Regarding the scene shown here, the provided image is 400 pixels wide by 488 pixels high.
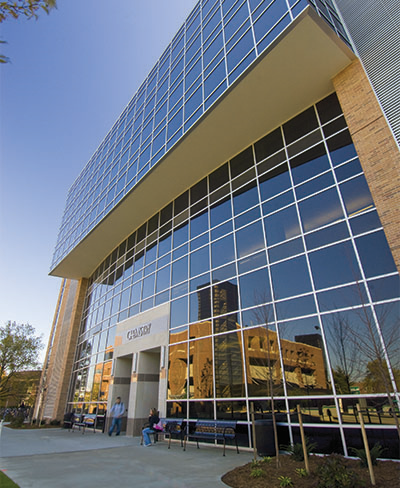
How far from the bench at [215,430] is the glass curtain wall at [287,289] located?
366 millimetres

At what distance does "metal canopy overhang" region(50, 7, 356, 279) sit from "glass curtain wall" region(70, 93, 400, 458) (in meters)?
0.59

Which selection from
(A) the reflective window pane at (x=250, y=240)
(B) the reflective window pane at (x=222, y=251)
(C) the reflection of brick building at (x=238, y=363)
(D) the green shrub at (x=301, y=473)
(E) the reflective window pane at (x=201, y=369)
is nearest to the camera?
(D) the green shrub at (x=301, y=473)

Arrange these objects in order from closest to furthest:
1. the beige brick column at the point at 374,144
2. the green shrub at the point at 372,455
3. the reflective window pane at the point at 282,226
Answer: the green shrub at the point at 372,455 → the beige brick column at the point at 374,144 → the reflective window pane at the point at 282,226

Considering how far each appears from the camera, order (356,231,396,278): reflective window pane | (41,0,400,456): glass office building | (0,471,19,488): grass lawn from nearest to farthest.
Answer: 1. (0,471,19,488): grass lawn
2. (356,231,396,278): reflective window pane
3. (41,0,400,456): glass office building

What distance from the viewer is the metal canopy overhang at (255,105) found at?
386 inches

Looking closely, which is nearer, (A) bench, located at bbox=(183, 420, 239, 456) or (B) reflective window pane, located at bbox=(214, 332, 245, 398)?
(A) bench, located at bbox=(183, 420, 239, 456)

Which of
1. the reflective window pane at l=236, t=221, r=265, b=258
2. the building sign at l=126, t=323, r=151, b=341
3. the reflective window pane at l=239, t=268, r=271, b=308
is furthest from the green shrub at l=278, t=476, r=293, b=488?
the building sign at l=126, t=323, r=151, b=341

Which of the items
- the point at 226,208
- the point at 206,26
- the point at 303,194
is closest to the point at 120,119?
the point at 206,26

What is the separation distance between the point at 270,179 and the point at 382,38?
18.5 feet

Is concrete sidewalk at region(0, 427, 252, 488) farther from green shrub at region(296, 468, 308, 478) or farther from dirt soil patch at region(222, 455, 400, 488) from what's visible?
green shrub at region(296, 468, 308, 478)

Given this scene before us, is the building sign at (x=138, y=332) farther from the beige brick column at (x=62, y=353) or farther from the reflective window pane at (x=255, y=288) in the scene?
the beige brick column at (x=62, y=353)

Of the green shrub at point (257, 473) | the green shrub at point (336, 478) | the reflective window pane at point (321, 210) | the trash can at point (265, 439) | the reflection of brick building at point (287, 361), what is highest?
the reflective window pane at point (321, 210)

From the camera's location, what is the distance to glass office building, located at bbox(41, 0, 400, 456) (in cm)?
822

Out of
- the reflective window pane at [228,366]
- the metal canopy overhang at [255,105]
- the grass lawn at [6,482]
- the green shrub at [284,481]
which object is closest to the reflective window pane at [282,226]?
the reflective window pane at [228,366]
